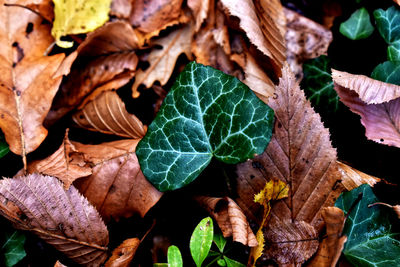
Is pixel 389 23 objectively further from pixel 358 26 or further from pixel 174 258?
pixel 174 258

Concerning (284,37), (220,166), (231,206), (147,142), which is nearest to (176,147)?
(147,142)

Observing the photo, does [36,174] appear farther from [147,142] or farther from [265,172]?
[265,172]

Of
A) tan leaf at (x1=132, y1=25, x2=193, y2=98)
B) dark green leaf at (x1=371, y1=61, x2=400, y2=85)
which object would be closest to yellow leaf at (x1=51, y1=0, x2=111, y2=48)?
tan leaf at (x1=132, y1=25, x2=193, y2=98)

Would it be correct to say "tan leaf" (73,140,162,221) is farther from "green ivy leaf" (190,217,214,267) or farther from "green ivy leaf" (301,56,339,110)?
"green ivy leaf" (301,56,339,110)

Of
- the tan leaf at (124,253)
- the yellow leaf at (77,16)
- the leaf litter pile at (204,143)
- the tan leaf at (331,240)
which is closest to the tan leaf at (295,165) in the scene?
the leaf litter pile at (204,143)

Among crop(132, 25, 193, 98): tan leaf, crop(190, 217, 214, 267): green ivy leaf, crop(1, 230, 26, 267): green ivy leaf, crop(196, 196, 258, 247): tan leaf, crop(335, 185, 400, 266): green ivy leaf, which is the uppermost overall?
crop(132, 25, 193, 98): tan leaf

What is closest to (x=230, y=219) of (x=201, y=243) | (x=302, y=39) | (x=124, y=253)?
(x=201, y=243)
